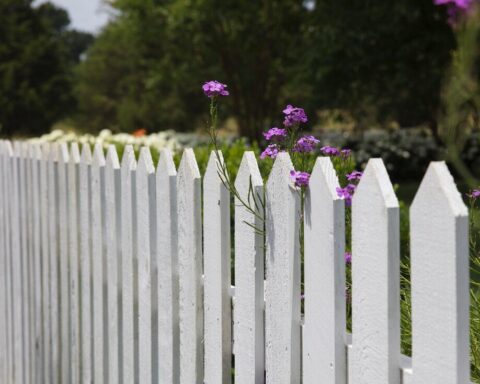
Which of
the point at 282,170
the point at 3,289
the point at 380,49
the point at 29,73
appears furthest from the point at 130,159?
the point at 29,73

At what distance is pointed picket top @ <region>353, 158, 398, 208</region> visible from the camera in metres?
1.43

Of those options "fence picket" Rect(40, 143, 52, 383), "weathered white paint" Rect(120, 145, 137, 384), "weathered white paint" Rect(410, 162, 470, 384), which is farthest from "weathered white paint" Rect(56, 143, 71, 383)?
"weathered white paint" Rect(410, 162, 470, 384)

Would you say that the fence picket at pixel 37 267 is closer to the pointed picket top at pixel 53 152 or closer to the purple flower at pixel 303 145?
the pointed picket top at pixel 53 152

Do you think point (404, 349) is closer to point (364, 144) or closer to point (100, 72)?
point (364, 144)

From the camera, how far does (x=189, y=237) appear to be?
2223mm

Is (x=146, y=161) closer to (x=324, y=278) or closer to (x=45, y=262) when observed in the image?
(x=324, y=278)

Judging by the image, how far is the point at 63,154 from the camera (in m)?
3.33

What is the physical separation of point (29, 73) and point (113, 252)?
122ft

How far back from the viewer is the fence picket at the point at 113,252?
109 inches

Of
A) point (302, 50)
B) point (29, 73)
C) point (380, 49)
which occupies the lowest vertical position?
point (380, 49)

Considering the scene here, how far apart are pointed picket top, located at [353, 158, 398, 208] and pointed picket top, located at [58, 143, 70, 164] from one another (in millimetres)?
2059

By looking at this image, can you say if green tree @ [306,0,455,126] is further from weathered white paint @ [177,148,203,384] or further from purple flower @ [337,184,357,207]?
purple flower @ [337,184,357,207]

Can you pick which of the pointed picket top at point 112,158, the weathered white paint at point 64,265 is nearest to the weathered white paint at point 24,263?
the weathered white paint at point 64,265

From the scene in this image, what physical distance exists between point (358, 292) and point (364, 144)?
57.5 ft
